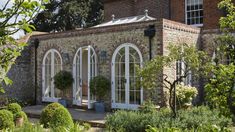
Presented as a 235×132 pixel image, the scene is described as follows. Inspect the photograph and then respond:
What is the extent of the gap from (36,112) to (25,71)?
4.06 meters

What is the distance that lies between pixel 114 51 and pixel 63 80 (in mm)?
3169

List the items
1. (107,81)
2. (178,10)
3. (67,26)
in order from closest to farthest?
(107,81), (178,10), (67,26)

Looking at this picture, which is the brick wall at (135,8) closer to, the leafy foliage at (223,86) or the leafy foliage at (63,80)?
the leafy foliage at (63,80)

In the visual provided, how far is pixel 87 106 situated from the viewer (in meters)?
15.1

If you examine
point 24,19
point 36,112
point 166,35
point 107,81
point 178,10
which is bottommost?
point 36,112

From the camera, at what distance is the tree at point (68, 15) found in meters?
36.1

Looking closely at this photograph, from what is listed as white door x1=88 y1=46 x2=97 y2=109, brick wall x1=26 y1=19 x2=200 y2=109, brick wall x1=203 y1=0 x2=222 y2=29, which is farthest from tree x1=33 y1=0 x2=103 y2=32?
white door x1=88 y1=46 x2=97 y2=109

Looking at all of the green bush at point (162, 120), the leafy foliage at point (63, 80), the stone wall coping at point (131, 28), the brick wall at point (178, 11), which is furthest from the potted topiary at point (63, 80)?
the brick wall at point (178, 11)

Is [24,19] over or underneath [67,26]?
underneath

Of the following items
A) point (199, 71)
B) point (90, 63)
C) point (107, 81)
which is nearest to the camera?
point (199, 71)

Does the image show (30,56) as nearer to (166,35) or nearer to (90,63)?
(90,63)

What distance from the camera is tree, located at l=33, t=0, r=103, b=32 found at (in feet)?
119

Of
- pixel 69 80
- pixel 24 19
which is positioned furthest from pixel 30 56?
pixel 24 19

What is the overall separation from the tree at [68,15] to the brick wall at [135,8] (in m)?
13.3
